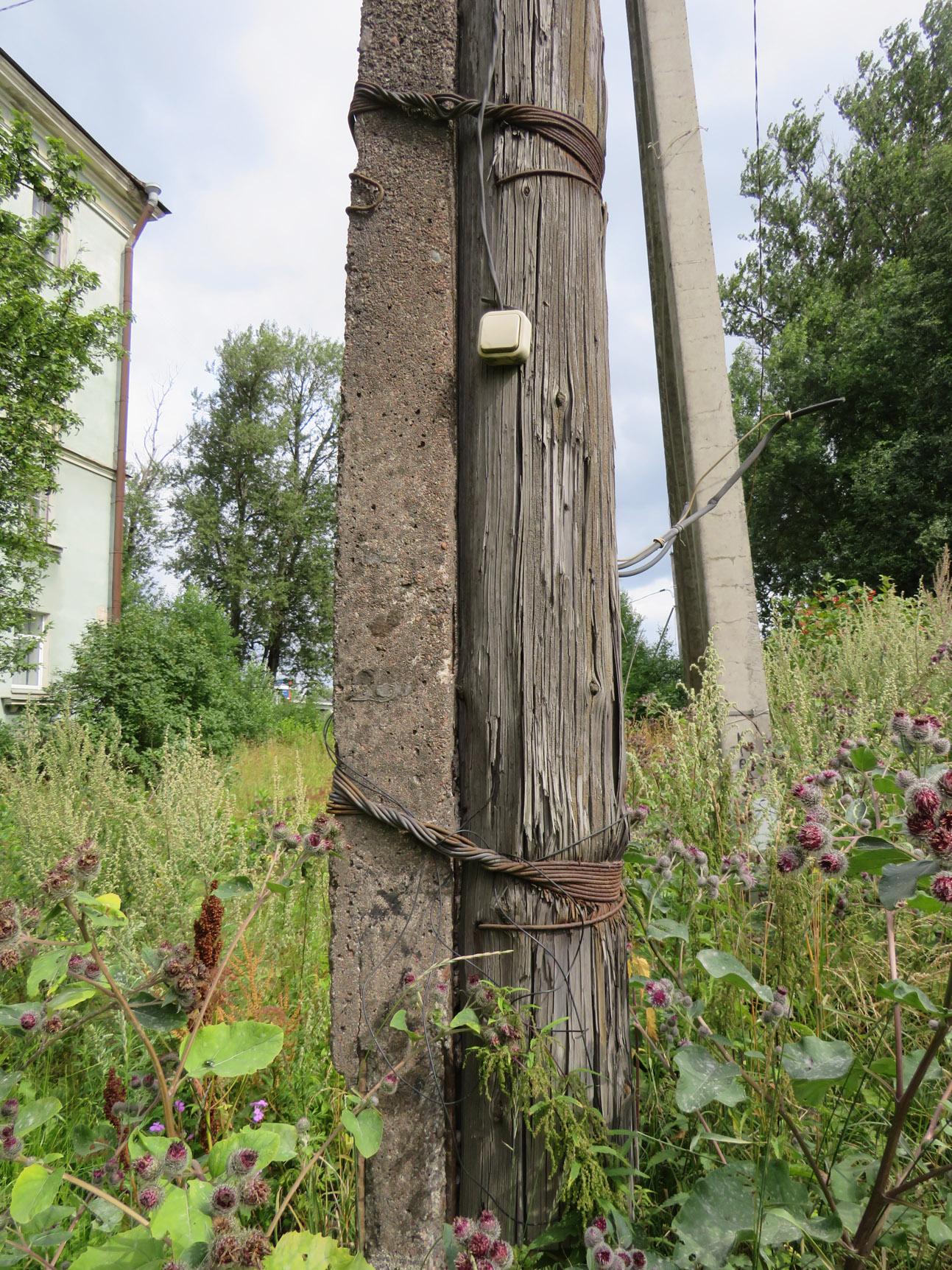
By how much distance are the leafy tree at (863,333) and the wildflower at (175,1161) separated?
661 inches

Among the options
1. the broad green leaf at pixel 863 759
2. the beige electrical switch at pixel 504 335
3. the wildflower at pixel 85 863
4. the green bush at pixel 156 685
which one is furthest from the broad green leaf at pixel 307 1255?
the green bush at pixel 156 685

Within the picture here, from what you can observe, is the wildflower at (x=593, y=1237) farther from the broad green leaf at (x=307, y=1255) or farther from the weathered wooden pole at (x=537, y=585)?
the broad green leaf at (x=307, y=1255)

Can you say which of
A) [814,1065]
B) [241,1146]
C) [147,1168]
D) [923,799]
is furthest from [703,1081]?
[147,1168]

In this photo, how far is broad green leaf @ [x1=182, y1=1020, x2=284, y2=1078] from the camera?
0.92 metres

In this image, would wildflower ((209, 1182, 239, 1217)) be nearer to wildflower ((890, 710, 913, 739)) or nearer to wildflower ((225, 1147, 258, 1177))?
wildflower ((225, 1147, 258, 1177))

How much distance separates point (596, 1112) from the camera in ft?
3.76

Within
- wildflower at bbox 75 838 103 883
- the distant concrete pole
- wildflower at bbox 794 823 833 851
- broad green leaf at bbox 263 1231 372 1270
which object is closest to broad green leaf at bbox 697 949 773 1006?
wildflower at bbox 794 823 833 851

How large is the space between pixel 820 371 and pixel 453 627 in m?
20.2

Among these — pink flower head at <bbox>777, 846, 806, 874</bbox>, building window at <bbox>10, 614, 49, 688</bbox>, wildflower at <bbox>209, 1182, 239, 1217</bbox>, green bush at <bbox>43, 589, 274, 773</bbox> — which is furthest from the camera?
building window at <bbox>10, 614, 49, 688</bbox>

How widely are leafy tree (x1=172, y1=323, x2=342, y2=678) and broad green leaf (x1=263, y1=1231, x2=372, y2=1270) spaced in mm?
23860

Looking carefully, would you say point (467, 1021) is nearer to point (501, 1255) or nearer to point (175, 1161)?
point (501, 1255)

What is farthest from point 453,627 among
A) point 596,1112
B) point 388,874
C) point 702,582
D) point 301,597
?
point 301,597

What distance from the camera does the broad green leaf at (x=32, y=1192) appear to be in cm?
85

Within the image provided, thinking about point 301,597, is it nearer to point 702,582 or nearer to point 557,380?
Result: point 702,582
